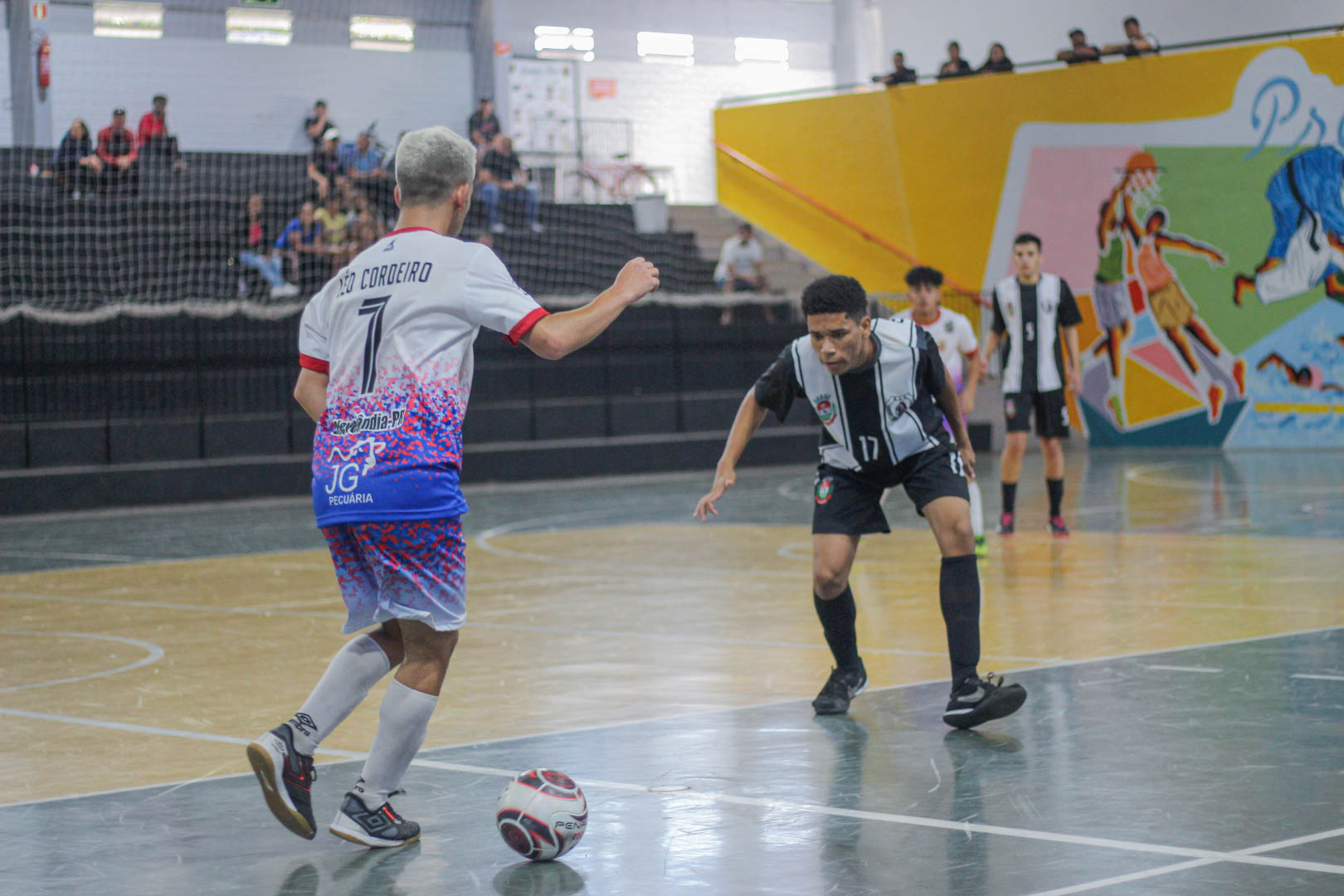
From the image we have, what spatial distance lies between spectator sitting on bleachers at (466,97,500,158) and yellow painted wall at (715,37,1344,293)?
4.72 metres

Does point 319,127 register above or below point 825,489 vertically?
above

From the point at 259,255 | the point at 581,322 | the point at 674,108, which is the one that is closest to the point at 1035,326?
the point at 581,322

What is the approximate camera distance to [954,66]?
25875mm

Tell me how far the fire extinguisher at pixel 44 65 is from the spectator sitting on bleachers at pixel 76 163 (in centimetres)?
505

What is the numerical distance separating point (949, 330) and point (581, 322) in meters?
7.78

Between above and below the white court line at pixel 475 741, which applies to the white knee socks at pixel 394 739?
above

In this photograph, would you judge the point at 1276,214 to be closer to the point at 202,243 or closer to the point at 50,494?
the point at 202,243

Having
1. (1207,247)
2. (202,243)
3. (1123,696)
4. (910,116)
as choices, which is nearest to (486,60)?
(910,116)

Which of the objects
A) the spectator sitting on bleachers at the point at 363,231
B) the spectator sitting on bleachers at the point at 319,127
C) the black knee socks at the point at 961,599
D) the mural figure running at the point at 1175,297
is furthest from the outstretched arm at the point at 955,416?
the spectator sitting on bleachers at the point at 319,127

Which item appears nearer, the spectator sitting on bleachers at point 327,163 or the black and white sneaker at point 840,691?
the black and white sneaker at point 840,691

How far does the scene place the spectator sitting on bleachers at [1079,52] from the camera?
955 inches

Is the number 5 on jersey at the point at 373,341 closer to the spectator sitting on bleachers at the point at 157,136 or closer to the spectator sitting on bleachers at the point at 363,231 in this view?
the spectator sitting on bleachers at the point at 363,231

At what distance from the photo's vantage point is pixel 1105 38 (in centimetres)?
2888

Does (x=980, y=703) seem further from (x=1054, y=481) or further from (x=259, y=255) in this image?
(x=259, y=255)
